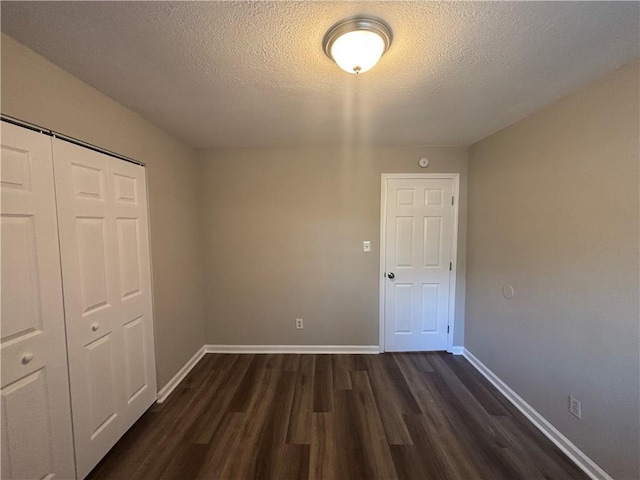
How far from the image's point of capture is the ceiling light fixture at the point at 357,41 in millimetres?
1046

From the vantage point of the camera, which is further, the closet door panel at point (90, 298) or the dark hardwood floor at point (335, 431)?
the dark hardwood floor at point (335, 431)

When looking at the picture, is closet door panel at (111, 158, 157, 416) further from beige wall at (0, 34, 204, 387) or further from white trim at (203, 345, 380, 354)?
white trim at (203, 345, 380, 354)

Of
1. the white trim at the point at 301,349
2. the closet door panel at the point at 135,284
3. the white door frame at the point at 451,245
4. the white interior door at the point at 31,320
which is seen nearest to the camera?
the white interior door at the point at 31,320

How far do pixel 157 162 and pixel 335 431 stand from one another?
2.64 m

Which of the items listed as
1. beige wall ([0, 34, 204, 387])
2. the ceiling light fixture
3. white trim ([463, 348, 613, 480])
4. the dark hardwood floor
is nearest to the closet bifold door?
beige wall ([0, 34, 204, 387])

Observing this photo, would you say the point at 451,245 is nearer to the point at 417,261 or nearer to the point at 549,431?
the point at 417,261

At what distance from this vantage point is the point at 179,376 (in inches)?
97.4

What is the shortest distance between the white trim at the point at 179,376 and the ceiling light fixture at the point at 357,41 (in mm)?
2864

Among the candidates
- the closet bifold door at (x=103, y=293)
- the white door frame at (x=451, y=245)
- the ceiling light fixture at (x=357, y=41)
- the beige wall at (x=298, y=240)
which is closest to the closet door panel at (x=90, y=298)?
the closet bifold door at (x=103, y=293)

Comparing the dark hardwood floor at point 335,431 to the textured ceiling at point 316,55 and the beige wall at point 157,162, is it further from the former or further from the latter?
the textured ceiling at point 316,55

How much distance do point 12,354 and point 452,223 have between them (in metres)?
3.51

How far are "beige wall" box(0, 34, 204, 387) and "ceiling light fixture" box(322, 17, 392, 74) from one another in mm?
1452

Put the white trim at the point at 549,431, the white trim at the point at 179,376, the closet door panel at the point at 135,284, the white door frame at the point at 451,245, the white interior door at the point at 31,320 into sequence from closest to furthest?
1. the white interior door at the point at 31,320
2. the white trim at the point at 549,431
3. the closet door panel at the point at 135,284
4. the white trim at the point at 179,376
5. the white door frame at the point at 451,245

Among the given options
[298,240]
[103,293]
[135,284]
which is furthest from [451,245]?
[103,293]
